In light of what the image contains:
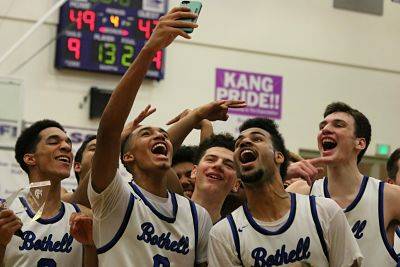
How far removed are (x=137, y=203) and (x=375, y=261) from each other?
1.51m

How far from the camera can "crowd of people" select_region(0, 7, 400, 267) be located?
14.4 ft

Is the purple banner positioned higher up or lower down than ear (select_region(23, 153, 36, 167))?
higher up

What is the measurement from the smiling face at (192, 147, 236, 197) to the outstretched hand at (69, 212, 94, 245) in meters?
1.17

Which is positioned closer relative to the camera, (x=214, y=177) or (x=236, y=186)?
(x=214, y=177)

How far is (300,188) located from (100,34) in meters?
6.45

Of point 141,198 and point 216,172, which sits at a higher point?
point 216,172

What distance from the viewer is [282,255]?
4.43 metres

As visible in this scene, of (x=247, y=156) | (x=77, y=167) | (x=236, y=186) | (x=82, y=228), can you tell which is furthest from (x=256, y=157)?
(x=77, y=167)

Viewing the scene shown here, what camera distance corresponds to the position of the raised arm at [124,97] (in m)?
Result: 4.21

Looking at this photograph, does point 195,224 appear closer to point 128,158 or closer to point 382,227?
point 128,158

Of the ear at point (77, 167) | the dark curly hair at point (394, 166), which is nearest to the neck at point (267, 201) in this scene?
the ear at point (77, 167)

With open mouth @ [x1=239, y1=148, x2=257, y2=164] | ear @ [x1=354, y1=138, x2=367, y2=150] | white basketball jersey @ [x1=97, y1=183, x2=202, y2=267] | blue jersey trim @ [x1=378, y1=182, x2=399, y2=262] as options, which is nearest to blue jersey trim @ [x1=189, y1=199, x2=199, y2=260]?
white basketball jersey @ [x1=97, y1=183, x2=202, y2=267]

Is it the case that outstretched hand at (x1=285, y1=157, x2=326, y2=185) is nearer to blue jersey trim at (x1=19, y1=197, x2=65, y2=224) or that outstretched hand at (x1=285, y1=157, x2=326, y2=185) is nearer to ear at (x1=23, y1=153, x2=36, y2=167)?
blue jersey trim at (x1=19, y1=197, x2=65, y2=224)

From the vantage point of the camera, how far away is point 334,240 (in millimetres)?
4473
